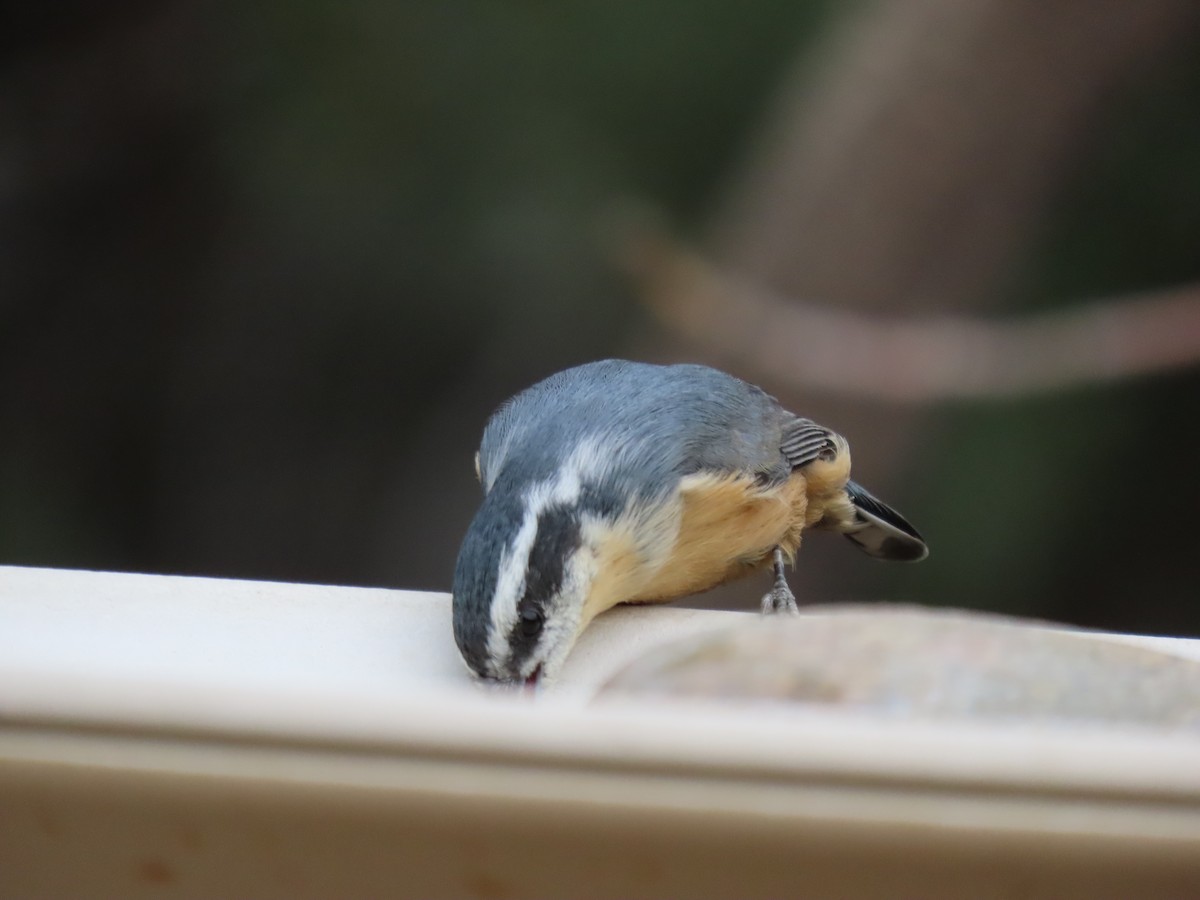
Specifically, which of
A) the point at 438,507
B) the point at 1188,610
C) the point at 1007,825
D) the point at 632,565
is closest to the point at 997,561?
the point at 1188,610

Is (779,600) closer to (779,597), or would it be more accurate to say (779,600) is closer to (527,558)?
(779,597)

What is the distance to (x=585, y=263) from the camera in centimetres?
411

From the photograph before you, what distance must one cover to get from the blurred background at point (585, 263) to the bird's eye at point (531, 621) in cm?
177

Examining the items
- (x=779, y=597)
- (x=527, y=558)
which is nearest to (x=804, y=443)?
(x=779, y=597)

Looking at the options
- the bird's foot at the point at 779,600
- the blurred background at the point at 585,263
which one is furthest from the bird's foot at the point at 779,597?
the blurred background at the point at 585,263

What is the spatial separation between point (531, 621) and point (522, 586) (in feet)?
0.23

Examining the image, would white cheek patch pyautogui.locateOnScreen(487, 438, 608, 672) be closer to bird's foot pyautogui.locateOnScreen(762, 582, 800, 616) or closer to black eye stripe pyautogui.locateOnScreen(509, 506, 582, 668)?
black eye stripe pyautogui.locateOnScreen(509, 506, 582, 668)

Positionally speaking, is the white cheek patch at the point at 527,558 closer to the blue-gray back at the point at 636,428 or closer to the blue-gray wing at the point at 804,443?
the blue-gray back at the point at 636,428

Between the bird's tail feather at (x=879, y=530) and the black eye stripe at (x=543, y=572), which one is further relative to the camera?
the bird's tail feather at (x=879, y=530)

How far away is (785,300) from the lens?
357 centimetres

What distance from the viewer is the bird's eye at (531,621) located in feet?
5.47

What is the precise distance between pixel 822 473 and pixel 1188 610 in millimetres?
2436

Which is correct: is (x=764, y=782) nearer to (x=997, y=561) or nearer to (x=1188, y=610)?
(x=997, y=561)

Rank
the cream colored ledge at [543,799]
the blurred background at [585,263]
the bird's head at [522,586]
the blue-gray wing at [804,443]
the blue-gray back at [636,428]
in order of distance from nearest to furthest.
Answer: the cream colored ledge at [543,799] < the bird's head at [522,586] < the blue-gray back at [636,428] < the blue-gray wing at [804,443] < the blurred background at [585,263]
